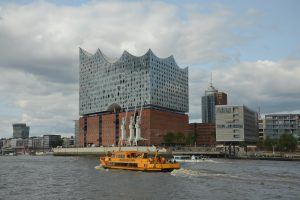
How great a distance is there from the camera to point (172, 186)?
67.2 metres

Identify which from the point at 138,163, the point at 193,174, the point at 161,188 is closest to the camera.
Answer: the point at 161,188

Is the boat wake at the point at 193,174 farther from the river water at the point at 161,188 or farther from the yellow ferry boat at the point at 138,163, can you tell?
the yellow ferry boat at the point at 138,163

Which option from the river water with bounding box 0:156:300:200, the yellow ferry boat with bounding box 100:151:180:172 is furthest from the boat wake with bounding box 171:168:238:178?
the yellow ferry boat with bounding box 100:151:180:172

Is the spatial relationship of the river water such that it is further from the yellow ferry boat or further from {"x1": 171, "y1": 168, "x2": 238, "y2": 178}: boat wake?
the yellow ferry boat

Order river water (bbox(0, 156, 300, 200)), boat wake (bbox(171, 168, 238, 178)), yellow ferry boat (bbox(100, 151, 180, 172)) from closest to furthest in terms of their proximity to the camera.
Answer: river water (bbox(0, 156, 300, 200)) < boat wake (bbox(171, 168, 238, 178)) < yellow ferry boat (bbox(100, 151, 180, 172))

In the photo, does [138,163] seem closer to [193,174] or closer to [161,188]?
[193,174]

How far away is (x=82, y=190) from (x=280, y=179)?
34.5m

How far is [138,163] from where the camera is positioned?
9550cm

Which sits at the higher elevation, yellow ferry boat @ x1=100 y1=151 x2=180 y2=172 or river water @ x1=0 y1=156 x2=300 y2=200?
yellow ferry boat @ x1=100 y1=151 x2=180 y2=172

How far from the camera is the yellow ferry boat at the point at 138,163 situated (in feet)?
301

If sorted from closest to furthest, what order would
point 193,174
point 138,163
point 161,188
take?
1. point 161,188
2. point 193,174
3. point 138,163

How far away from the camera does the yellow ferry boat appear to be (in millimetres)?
91812

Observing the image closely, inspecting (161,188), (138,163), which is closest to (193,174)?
(138,163)

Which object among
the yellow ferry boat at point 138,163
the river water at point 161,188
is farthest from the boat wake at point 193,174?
the yellow ferry boat at point 138,163
